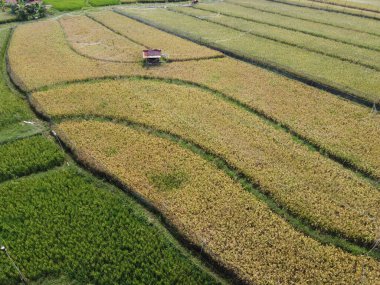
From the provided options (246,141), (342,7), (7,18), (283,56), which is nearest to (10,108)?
(246,141)

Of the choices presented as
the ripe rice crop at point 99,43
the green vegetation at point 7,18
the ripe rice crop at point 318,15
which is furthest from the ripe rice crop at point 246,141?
the ripe rice crop at point 318,15

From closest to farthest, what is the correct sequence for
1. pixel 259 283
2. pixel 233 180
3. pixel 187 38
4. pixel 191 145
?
pixel 259 283 → pixel 233 180 → pixel 191 145 → pixel 187 38

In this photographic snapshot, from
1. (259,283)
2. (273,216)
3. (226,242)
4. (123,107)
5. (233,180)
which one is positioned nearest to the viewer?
(259,283)

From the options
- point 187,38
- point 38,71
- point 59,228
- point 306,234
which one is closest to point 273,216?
point 306,234

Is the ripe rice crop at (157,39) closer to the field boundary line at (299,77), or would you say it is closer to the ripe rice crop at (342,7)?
the field boundary line at (299,77)

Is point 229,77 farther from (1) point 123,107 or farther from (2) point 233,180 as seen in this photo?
(2) point 233,180

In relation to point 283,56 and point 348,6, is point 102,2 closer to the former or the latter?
point 283,56

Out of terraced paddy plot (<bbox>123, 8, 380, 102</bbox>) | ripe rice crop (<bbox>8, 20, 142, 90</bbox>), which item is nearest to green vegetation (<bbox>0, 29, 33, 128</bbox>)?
ripe rice crop (<bbox>8, 20, 142, 90</bbox>)
